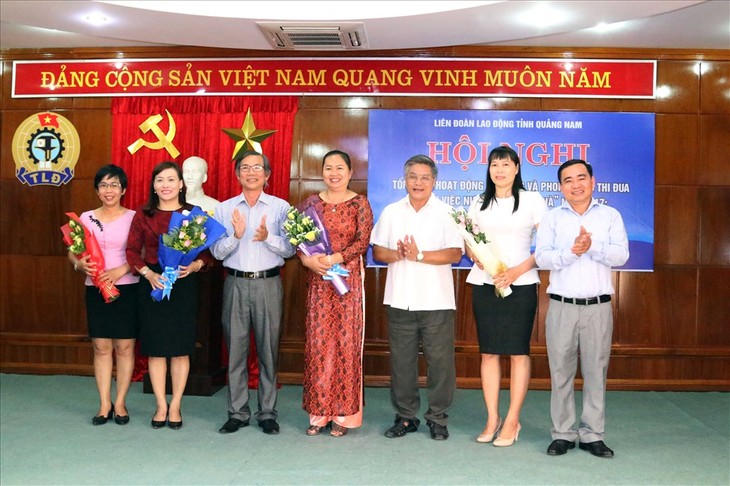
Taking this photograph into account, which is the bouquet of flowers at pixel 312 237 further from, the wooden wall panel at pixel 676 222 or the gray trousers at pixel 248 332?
the wooden wall panel at pixel 676 222

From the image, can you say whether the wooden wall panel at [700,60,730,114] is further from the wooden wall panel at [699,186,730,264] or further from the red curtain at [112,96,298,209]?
the red curtain at [112,96,298,209]

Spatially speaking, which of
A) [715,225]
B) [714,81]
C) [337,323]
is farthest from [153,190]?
[714,81]

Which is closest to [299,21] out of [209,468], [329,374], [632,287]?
[329,374]

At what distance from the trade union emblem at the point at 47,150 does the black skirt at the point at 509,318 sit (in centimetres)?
394

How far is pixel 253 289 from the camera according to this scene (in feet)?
13.6

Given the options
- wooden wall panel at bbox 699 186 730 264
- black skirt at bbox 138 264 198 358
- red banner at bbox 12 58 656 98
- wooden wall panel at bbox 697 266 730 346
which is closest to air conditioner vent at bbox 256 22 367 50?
red banner at bbox 12 58 656 98

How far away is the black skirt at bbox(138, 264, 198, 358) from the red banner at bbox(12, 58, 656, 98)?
2210 millimetres

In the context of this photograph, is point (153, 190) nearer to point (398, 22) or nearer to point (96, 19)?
point (96, 19)

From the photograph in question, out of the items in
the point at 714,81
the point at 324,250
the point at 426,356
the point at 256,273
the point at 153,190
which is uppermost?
the point at 714,81

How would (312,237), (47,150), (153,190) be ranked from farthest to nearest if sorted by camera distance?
1. (47,150)
2. (153,190)
3. (312,237)

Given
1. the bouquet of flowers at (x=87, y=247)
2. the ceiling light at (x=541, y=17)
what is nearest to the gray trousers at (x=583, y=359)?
the ceiling light at (x=541, y=17)

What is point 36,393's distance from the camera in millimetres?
5211

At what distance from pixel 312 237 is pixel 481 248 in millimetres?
952

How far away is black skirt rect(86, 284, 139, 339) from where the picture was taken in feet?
14.0
